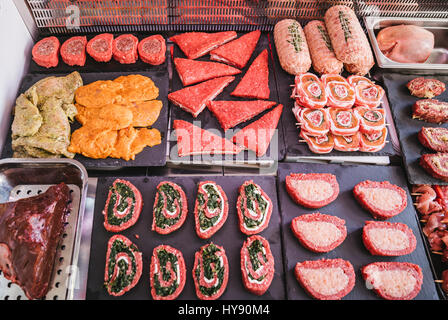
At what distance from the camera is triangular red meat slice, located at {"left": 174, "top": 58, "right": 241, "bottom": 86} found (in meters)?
3.81

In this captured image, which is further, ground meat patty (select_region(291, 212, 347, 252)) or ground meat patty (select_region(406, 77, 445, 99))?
ground meat patty (select_region(406, 77, 445, 99))

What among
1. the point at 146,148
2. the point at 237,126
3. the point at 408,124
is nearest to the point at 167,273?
the point at 146,148

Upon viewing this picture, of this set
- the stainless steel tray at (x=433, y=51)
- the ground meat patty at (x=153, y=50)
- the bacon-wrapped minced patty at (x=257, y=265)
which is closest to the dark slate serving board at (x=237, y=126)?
the ground meat patty at (x=153, y=50)

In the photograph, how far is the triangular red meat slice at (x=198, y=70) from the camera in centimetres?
381

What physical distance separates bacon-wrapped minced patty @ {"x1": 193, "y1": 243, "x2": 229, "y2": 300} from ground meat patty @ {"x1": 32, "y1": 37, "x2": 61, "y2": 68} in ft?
9.48

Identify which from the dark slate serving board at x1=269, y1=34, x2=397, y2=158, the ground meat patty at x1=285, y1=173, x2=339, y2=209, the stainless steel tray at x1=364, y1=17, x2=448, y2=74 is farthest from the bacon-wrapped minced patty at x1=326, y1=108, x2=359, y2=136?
the stainless steel tray at x1=364, y1=17, x2=448, y2=74

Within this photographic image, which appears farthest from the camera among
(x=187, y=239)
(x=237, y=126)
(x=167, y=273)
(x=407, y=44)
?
Answer: (x=407, y=44)

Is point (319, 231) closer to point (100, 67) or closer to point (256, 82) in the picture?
point (256, 82)

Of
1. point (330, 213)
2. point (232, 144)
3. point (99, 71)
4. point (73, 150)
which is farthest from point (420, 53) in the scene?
point (73, 150)

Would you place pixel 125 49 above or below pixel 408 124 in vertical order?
above

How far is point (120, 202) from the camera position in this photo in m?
3.04

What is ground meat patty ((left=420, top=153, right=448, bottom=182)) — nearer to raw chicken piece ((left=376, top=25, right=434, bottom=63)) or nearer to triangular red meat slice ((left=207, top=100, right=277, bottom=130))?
raw chicken piece ((left=376, top=25, right=434, bottom=63))

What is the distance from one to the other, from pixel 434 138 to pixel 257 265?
2478 millimetres

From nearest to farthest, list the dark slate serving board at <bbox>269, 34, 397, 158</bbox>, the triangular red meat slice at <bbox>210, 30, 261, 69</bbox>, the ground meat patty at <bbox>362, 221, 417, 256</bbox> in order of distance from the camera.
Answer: the ground meat patty at <bbox>362, 221, 417, 256</bbox> < the dark slate serving board at <bbox>269, 34, 397, 158</bbox> < the triangular red meat slice at <bbox>210, 30, 261, 69</bbox>
